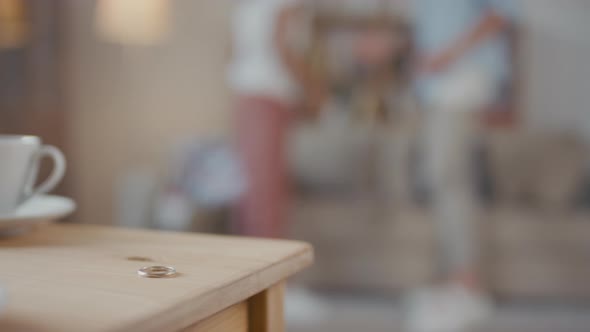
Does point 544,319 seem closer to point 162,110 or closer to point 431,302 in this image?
point 431,302

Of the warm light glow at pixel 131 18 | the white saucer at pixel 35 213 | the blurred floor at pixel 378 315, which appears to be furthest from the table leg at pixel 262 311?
the warm light glow at pixel 131 18

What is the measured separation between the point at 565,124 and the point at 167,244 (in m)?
2.96

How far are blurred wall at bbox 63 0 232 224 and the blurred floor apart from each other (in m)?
1.20

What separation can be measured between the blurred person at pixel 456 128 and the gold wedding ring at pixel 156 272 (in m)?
1.98

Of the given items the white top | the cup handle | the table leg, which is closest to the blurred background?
the white top

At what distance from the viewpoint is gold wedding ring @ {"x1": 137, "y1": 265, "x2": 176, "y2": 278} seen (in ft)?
1.66

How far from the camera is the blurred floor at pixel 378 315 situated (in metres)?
2.27

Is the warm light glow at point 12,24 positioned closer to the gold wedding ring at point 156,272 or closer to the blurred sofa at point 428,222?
the blurred sofa at point 428,222

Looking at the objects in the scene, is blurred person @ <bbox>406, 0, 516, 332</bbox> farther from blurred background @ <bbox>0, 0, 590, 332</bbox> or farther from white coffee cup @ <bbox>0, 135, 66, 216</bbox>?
white coffee cup @ <bbox>0, 135, 66, 216</bbox>

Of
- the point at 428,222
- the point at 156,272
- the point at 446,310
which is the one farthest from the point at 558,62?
the point at 156,272

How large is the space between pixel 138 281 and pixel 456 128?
212 cm

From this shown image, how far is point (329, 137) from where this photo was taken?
298 cm

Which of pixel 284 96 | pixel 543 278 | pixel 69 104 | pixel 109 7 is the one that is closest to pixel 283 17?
pixel 284 96

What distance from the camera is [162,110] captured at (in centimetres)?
348
